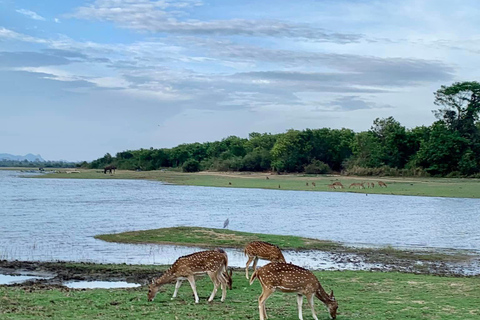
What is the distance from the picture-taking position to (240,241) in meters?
24.3

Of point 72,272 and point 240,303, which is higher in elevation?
point 240,303

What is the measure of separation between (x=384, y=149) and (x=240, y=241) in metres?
69.9

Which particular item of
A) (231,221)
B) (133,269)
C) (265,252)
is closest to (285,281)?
(265,252)

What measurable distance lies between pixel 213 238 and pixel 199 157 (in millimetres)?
113242

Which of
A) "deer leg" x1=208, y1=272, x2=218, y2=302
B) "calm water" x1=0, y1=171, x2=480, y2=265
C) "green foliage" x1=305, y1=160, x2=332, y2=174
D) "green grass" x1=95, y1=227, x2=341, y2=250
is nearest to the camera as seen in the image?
"deer leg" x1=208, y1=272, x2=218, y2=302

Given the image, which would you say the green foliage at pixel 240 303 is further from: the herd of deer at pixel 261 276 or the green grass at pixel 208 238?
the green grass at pixel 208 238

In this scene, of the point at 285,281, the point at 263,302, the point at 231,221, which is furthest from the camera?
the point at 231,221

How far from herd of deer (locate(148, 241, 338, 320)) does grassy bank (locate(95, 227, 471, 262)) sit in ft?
26.1

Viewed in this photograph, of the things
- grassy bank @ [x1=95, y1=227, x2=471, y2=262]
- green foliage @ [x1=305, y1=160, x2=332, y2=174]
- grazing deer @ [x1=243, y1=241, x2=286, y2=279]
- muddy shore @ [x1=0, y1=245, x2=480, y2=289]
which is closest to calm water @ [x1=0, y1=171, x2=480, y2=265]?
grassy bank @ [x1=95, y1=227, x2=471, y2=262]

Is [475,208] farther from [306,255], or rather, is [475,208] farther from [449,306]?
[449,306]

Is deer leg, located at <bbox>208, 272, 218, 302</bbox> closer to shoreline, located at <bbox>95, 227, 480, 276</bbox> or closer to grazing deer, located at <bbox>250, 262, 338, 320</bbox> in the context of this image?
grazing deer, located at <bbox>250, 262, 338, 320</bbox>

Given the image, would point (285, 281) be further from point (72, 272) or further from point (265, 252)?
point (72, 272)

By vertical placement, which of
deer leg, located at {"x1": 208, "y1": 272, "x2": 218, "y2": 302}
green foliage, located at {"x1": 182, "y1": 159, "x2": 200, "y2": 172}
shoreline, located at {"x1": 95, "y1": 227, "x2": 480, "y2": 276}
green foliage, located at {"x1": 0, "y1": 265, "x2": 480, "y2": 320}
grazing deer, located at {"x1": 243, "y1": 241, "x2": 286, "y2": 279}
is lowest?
shoreline, located at {"x1": 95, "y1": 227, "x2": 480, "y2": 276}

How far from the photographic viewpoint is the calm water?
73.6 ft
